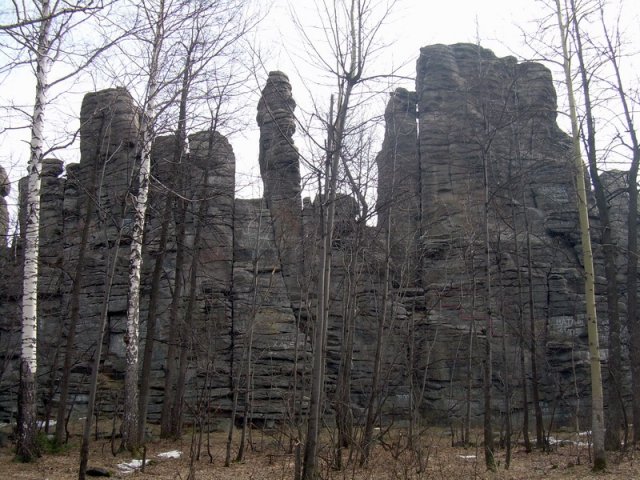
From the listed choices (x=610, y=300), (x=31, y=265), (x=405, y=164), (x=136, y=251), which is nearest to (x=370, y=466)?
(x=136, y=251)

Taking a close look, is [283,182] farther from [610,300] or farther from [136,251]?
[610,300]

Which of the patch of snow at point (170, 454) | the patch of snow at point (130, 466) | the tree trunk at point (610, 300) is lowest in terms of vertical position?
the patch of snow at point (170, 454)

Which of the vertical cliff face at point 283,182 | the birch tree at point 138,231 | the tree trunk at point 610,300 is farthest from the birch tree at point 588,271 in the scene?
the vertical cliff face at point 283,182

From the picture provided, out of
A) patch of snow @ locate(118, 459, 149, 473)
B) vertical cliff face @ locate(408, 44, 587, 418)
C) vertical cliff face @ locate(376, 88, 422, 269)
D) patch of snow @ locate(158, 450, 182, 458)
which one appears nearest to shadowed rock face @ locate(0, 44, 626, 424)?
vertical cliff face @ locate(408, 44, 587, 418)

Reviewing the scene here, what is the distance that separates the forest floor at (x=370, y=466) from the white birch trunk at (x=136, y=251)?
845 millimetres

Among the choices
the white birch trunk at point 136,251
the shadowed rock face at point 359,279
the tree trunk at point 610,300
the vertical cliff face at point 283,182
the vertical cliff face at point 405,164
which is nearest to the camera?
the white birch trunk at point 136,251

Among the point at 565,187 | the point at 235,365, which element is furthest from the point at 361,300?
the point at 565,187

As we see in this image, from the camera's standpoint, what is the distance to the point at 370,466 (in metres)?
12.7

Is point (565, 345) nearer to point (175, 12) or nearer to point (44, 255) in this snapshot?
point (175, 12)

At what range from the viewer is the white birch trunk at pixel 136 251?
1260 centimetres

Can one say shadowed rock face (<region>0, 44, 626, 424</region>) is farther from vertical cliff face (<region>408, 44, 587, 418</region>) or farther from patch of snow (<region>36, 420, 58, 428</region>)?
patch of snow (<region>36, 420, 58, 428</region>)

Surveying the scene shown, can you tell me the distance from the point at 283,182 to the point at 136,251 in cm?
1409

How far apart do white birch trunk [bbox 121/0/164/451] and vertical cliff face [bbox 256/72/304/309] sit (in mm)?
11046

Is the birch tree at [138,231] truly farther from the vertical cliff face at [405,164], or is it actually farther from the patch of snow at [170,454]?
the vertical cliff face at [405,164]
